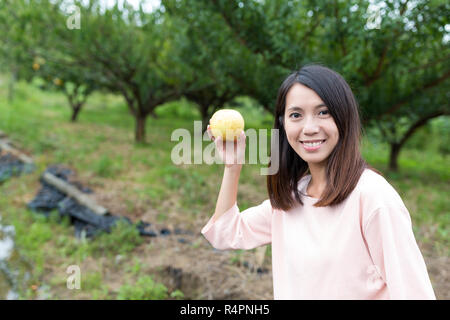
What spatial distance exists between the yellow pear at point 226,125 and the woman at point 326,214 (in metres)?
0.04

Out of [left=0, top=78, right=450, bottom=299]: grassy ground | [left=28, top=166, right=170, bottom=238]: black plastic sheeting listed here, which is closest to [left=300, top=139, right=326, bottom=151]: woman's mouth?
[left=0, top=78, right=450, bottom=299]: grassy ground

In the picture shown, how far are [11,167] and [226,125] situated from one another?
664cm

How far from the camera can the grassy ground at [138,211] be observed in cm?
347

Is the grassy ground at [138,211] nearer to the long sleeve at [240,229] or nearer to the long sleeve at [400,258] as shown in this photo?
the long sleeve at [240,229]

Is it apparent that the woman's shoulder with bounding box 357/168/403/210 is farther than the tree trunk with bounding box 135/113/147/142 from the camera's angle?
No

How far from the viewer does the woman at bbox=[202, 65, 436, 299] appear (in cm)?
95

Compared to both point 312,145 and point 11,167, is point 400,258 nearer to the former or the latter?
point 312,145

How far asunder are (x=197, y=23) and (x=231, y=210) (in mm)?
3841

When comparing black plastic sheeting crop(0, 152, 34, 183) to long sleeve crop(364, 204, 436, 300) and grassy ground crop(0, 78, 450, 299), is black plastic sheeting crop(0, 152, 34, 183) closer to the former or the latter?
grassy ground crop(0, 78, 450, 299)

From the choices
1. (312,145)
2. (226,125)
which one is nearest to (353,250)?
(312,145)

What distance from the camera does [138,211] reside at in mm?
5074
